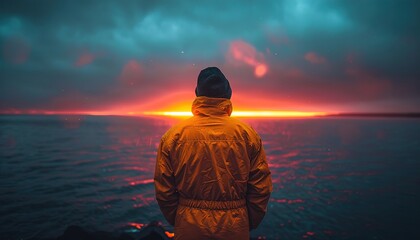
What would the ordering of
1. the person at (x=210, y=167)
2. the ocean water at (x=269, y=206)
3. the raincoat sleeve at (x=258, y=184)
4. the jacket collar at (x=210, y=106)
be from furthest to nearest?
the ocean water at (x=269, y=206)
the raincoat sleeve at (x=258, y=184)
the jacket collar at (x=210, y=106)
the person at (x=210, y=167)

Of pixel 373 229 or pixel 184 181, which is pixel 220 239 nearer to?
pixel 184 181

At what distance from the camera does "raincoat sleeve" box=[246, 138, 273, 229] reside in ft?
10.5

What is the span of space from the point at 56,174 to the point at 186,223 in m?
21.8

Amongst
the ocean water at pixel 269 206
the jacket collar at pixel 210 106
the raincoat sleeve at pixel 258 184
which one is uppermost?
the jacket collar at pixel 210 106

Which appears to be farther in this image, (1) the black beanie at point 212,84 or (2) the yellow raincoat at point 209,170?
(1) the black beanie at point 212,84

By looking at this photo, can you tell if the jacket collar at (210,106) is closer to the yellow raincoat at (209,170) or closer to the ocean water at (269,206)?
the yellow raincoat at (209,170)

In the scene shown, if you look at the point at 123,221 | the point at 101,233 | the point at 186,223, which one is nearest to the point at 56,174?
the point at 123,221

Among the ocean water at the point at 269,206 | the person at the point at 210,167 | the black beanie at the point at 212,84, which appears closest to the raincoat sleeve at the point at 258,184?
the person at the point at 210,167

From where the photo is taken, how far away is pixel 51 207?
12516 millimetres

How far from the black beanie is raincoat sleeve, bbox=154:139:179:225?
83 centimetres

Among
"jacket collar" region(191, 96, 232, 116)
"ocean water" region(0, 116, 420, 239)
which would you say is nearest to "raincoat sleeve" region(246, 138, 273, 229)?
"jacket collar" region(191, 96, 232, 116)

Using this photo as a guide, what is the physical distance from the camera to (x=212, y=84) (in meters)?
3.14

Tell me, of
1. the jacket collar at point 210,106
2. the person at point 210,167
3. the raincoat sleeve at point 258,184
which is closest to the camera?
the person at point 210,167

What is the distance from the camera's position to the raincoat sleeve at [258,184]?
10.5ft
